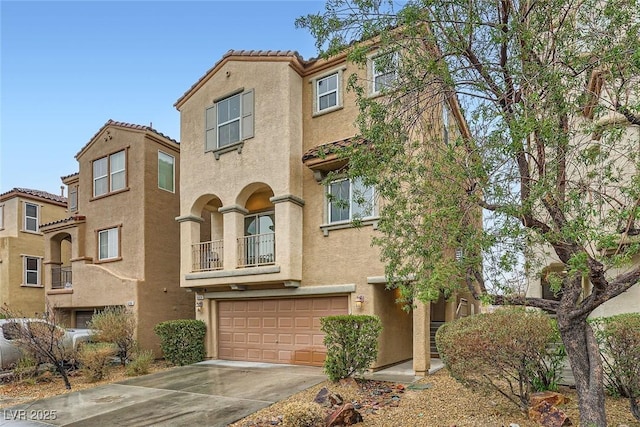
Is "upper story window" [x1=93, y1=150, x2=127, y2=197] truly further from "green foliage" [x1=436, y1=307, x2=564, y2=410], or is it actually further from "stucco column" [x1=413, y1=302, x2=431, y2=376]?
"green foliage" [x1=436, y1=307, x2=564, y2=410]

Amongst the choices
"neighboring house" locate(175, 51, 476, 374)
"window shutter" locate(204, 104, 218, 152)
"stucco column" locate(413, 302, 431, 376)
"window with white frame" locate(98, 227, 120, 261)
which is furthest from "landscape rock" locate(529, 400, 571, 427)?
"window with white frame" locate(98, 227, 120, 261)

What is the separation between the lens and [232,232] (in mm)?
13961

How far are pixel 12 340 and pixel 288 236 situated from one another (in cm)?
818

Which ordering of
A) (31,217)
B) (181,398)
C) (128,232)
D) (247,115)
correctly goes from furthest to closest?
(31,217) → (128,232) → (247,115) → (181,398)

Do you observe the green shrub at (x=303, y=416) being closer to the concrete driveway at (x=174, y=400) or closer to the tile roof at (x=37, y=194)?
the concrete driveway at (x=174, y=400)

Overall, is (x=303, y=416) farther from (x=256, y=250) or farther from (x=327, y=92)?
(x=327, y=92)

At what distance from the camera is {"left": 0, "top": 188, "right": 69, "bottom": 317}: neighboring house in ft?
75.6

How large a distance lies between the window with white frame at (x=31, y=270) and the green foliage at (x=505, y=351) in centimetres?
2480

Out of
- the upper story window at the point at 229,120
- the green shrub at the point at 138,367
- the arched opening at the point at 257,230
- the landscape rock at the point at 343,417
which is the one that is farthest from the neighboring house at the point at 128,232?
the landscape rock at the point at 343,417

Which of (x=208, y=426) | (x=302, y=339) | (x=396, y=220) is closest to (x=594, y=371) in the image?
(x=396, y=220)

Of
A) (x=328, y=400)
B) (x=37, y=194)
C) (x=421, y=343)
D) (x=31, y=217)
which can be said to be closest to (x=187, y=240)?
(x=421, y=343)

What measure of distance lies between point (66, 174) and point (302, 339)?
18.0m

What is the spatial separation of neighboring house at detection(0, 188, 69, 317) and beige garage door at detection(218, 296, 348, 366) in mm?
13297

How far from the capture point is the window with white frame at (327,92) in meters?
13.3
